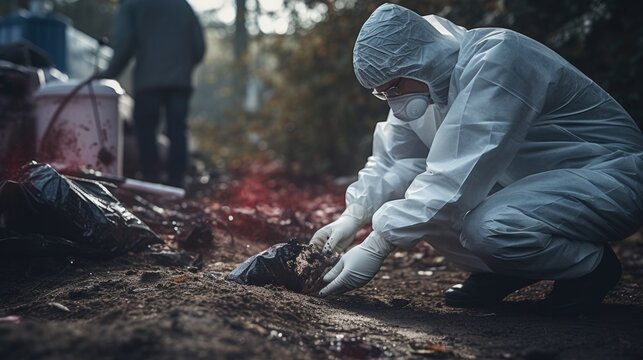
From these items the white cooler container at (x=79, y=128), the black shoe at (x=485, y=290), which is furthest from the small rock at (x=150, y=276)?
the white cooler container at (x=79, y=128)

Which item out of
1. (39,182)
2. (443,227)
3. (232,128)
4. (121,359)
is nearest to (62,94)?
(39,182)

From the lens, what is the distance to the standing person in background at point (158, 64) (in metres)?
5.98

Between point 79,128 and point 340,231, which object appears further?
point 79,128

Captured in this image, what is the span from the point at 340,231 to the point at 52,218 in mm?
1330

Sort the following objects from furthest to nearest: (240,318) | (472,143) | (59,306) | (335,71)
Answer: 1. (335,71)
2. (472,143)
3. (59,306)
4. (240,318)

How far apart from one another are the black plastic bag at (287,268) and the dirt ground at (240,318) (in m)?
0.13

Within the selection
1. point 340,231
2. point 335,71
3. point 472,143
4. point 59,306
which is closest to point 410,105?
point 472,143

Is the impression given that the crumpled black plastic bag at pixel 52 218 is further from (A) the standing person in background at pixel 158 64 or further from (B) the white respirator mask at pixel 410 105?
(A) the standing person in background at pixel 158 64

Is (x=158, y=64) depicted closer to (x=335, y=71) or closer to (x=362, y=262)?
(x=335, y=71)

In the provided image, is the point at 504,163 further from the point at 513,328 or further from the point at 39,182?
the point at 39,182

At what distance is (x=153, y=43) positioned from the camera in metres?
6.06

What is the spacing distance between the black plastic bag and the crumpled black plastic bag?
705 mm

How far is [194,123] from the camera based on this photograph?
34.1 ft

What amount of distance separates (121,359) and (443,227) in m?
1.55
